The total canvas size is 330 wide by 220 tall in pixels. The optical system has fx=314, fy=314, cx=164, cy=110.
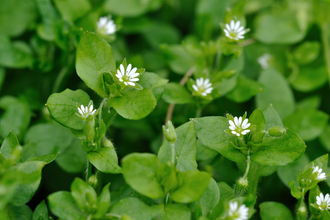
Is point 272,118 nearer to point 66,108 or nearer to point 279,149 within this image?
point 279,149

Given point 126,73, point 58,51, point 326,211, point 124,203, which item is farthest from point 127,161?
point 58,51

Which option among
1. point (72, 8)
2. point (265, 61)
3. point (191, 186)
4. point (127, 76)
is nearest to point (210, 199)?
point (191, 186)

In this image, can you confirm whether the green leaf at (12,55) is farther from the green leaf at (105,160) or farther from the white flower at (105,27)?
the green leaf at (105,160)

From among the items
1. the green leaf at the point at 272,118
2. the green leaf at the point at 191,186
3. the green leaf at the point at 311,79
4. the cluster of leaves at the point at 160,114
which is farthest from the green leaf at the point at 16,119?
the green leaf at the point at 311,79

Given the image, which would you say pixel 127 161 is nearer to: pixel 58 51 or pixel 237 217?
pixel 237 217

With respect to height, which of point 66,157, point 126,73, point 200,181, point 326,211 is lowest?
point 66,157

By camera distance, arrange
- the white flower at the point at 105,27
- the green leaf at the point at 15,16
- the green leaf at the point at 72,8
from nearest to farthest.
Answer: the white flower at the point at 105,27
the green leaf at the point at 72,8
the green leaf at the point at 15,16
